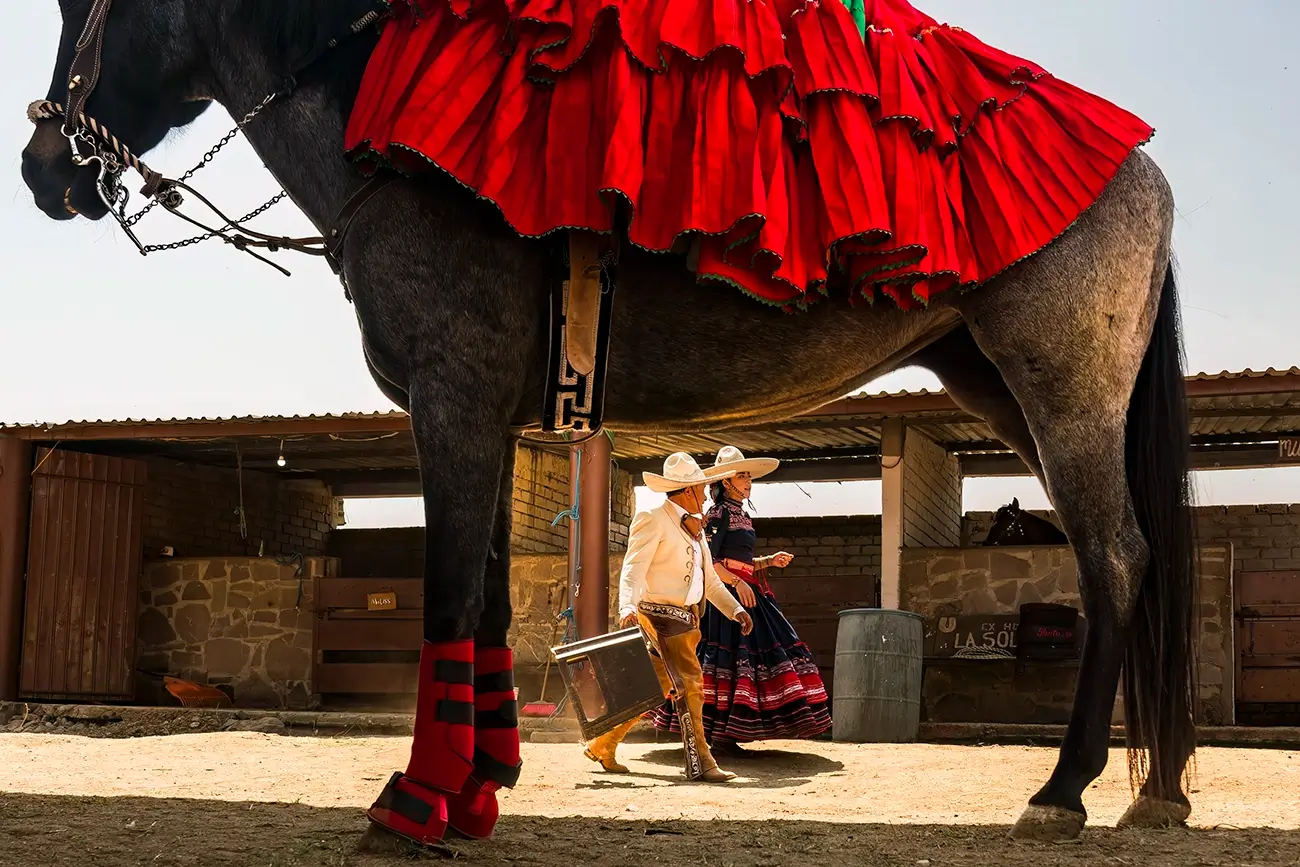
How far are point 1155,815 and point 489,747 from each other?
177 centimetres

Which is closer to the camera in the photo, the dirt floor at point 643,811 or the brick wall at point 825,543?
the dirt floor at point 643,811

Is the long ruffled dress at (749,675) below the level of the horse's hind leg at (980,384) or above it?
below

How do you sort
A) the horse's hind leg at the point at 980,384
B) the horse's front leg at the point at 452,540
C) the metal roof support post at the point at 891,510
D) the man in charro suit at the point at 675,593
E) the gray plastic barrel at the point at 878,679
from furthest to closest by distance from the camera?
1. the metal roof support post at the point at 891,510
2. the gray plastic barrel at the point at 878,679
3. the man in charro suit at the point at 675,593
4. the horse's hind leg at the point at 980,384
5. the horse's front leg at the point at 452,540

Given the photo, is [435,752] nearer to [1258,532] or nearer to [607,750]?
[607,750]

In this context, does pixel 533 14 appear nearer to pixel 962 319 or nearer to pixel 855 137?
pixel 855 137

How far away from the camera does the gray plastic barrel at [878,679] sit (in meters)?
10.1

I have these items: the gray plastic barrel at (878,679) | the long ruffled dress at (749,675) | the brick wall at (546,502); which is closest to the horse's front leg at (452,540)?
the long ruffled dress at (749,675)

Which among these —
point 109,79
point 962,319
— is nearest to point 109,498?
point 109,79

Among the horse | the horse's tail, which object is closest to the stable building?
the horse

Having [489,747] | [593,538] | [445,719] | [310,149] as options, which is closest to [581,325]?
[310,149]

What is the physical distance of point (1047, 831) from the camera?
3.42m

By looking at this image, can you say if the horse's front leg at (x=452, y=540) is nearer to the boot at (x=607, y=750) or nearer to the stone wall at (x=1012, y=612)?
the boot at (x=607, y=750)

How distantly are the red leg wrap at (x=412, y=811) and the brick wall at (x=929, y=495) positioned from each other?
959 cm

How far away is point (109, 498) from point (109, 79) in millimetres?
11690
